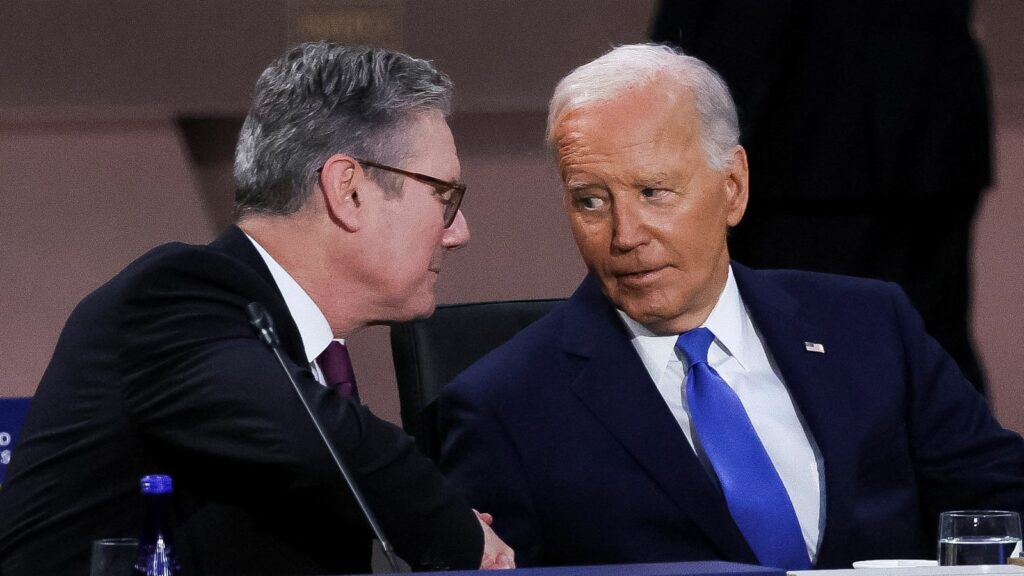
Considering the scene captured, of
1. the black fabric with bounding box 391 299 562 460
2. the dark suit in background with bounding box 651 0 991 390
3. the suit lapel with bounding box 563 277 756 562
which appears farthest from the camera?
the dark suit in background with bounding box 651 0 991 390

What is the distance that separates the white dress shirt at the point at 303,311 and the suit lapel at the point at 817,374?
2.01 ft

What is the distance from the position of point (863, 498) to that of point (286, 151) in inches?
32.3

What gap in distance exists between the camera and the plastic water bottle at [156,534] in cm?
113

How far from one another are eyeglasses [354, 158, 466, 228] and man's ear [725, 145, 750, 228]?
40 cm

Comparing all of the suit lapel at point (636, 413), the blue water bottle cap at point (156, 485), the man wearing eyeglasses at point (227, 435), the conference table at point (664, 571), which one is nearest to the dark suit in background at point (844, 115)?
the suit lapel at point (636, 413)

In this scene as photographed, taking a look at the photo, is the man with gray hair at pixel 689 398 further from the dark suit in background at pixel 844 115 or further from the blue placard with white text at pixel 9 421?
the blue placard with white text at pixel 9 421

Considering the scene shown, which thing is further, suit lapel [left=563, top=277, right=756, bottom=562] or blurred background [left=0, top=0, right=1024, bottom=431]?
blurred background [left=0, top=0, right=1024, bottom=431]

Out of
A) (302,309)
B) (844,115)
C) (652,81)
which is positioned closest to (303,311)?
(302,309)

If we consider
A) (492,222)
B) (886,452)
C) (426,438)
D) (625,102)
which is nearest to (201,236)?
(492,222)

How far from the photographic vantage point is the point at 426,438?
1.99 m

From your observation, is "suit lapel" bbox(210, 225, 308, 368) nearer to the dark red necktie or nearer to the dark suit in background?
the dark red necktie

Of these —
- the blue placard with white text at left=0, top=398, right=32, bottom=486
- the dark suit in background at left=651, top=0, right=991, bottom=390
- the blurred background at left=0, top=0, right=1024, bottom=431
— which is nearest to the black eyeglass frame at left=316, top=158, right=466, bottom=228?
the dark suit in background at left=651, top=0, right=991, bottom=390

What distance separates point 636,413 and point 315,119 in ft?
1.73

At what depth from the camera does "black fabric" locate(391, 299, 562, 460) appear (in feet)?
6.55
